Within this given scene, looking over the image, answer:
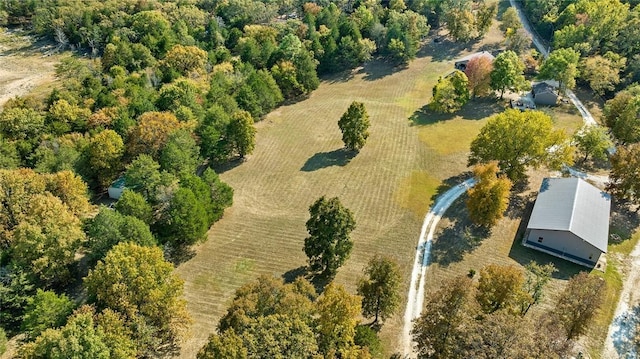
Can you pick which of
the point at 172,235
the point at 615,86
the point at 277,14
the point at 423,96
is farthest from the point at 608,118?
the point at 277,14

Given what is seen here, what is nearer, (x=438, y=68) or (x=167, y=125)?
(x=167, y=125)

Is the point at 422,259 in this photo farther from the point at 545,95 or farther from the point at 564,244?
the point at 545,95

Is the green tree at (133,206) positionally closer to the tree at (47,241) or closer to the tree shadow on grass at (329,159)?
the tree at (47,241)

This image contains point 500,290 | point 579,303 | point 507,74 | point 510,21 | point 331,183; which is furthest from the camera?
point 510,21

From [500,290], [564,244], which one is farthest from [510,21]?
[500,290]

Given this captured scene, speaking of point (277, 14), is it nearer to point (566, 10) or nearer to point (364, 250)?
point (566, 10)

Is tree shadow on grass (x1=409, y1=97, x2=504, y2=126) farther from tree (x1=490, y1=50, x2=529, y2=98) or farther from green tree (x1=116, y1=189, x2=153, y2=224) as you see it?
green tree (x1=116, y1=189, x2=153, y2=224)

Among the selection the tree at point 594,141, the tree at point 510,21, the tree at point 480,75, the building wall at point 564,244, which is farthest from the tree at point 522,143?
the tree at point 510,21
